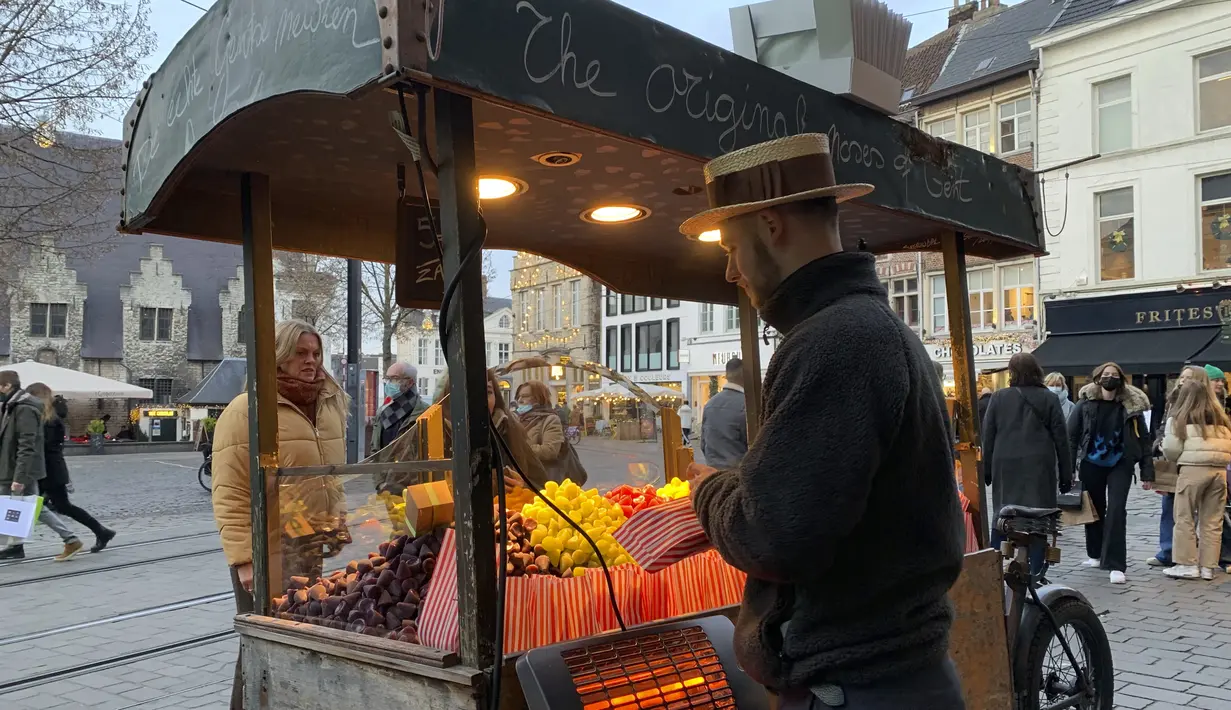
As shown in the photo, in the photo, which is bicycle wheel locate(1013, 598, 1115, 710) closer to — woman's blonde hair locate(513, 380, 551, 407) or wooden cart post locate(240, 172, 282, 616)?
woman's blonde hair locate(513, 380, 551, 407)

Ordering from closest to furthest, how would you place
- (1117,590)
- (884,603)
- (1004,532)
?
(884,603) < (1004,532) < (1117,590)

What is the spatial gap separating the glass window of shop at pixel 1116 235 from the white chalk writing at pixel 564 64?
21.6 metres

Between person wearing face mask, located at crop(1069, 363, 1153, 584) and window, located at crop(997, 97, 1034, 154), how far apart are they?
1737 centimetres

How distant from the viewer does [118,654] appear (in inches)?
216

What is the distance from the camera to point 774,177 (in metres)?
1.83

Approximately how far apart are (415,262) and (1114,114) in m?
22.5

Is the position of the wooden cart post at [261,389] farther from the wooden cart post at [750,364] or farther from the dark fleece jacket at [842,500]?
the wooden cart post at [750,364]

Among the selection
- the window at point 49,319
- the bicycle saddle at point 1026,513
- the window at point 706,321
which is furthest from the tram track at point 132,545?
the window at point 49,319

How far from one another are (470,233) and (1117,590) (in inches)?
273

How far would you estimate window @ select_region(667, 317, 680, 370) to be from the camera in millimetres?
37963

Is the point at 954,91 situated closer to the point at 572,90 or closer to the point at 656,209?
the point at 656,209

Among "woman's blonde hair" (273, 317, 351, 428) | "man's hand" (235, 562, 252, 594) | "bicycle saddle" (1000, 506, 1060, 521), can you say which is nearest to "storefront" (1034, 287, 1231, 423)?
"bicycle saddle" (1000, 506, 1060, 521)

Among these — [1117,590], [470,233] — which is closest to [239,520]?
[470,233]

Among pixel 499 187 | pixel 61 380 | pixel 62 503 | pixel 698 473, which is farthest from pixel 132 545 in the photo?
pixel 61 380
